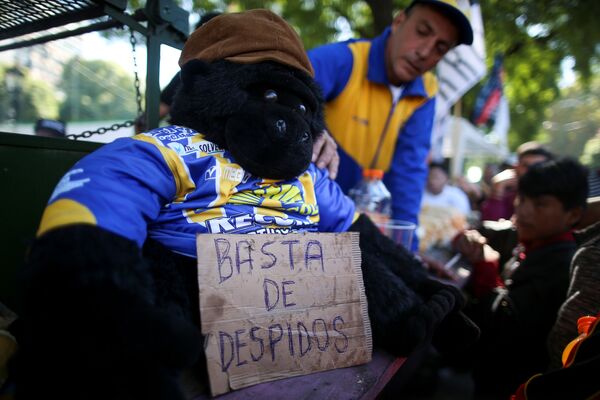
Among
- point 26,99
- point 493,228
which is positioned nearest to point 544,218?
point 493,228

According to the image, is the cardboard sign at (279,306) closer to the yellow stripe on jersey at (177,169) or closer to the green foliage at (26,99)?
the yellow stripe on jersey at (177,169)

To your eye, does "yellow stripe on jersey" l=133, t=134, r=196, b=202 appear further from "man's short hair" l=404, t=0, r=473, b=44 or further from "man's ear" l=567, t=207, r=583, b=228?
"man's ear" l=567, t=207, r=583, b=228

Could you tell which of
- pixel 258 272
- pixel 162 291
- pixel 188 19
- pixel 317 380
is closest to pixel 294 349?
pixel 317 380

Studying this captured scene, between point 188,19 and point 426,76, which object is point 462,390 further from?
point 188,19

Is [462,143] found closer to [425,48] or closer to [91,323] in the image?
[425,48]

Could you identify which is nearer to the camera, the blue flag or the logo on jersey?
the logo on jersey

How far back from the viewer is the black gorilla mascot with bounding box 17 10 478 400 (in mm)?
755

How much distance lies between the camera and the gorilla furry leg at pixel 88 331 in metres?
0.73

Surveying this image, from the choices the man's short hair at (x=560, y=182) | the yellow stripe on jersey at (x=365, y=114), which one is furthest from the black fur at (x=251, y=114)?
the man's short hair at (x=560, y=182)

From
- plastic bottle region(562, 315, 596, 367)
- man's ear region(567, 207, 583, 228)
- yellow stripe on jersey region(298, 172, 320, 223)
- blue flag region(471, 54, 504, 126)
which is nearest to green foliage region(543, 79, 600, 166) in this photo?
blue flag region(471, 54, 504, 126)

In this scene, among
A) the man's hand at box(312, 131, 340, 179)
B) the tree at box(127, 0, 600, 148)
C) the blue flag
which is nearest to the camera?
the man's hand at box(312, 131, 340, 179)

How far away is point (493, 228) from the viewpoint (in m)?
2.87

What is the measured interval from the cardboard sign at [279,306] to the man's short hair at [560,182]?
148cm

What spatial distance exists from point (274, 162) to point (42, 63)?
2.58m
